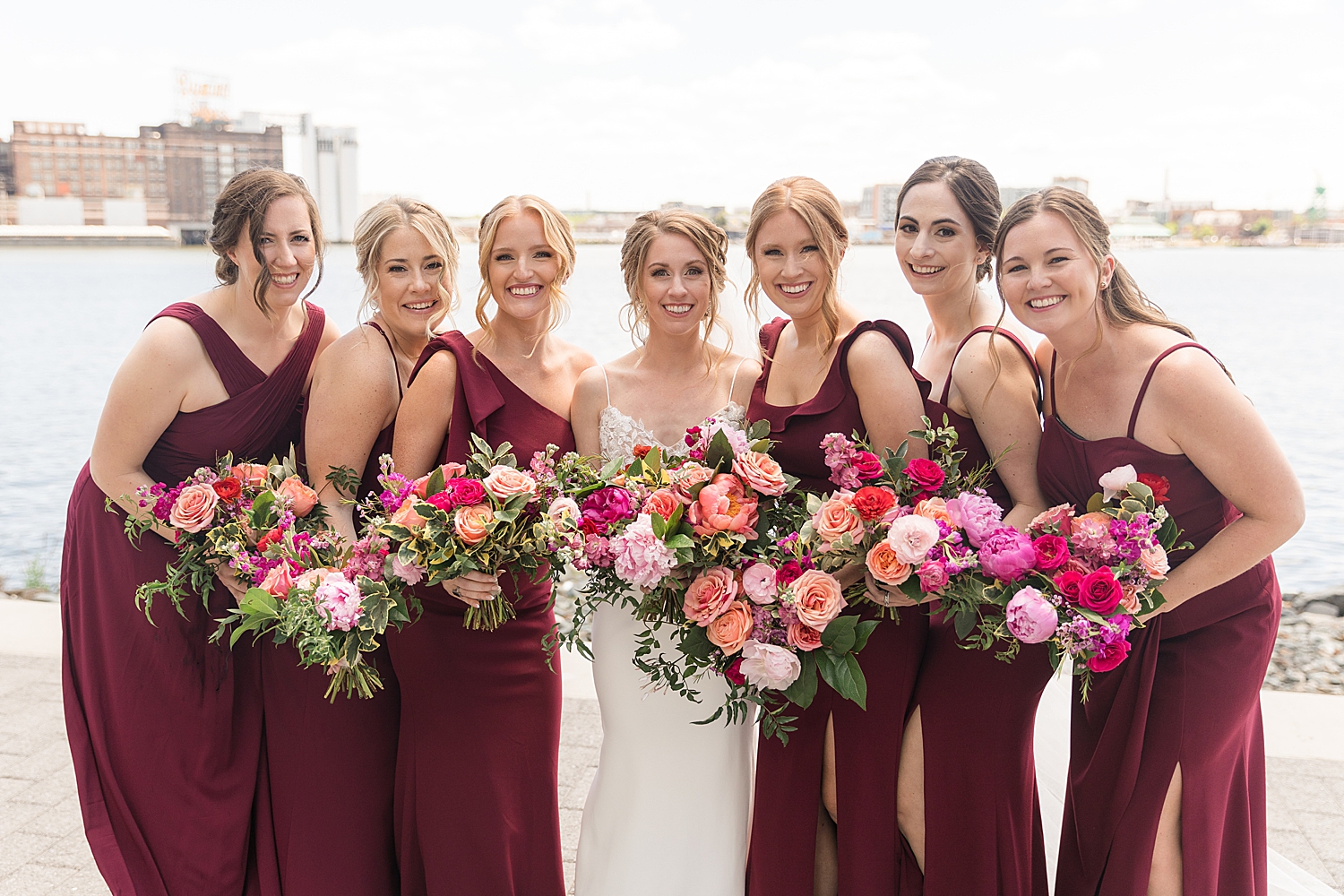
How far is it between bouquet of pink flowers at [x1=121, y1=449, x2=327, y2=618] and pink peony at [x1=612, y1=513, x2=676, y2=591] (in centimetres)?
114

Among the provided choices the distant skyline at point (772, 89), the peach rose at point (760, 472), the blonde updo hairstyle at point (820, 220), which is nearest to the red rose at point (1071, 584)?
the peach rose at point (760, 472)

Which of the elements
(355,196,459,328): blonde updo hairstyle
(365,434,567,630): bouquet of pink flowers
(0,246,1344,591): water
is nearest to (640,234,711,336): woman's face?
(0,246,1344,591): water

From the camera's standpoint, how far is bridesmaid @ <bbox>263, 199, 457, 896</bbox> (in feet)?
11.6

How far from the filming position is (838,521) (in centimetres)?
282

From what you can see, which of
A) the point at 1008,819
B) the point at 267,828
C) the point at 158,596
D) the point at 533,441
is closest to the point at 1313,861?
the point at 1008,819

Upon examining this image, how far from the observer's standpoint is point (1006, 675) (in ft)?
10.4

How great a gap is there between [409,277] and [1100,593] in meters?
2.51

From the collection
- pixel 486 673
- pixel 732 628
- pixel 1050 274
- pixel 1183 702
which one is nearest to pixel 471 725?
pixel 486 673

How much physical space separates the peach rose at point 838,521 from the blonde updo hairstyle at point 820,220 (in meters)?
0.84

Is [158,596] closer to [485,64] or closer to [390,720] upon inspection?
[390,720]

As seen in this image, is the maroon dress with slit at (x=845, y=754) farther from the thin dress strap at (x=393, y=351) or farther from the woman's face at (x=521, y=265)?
the thin dress strap at (x=393, y=351)

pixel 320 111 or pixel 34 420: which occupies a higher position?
pixel 320 111

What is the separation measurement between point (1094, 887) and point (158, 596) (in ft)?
11.0

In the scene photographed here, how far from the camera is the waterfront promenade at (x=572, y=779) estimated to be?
414cm
